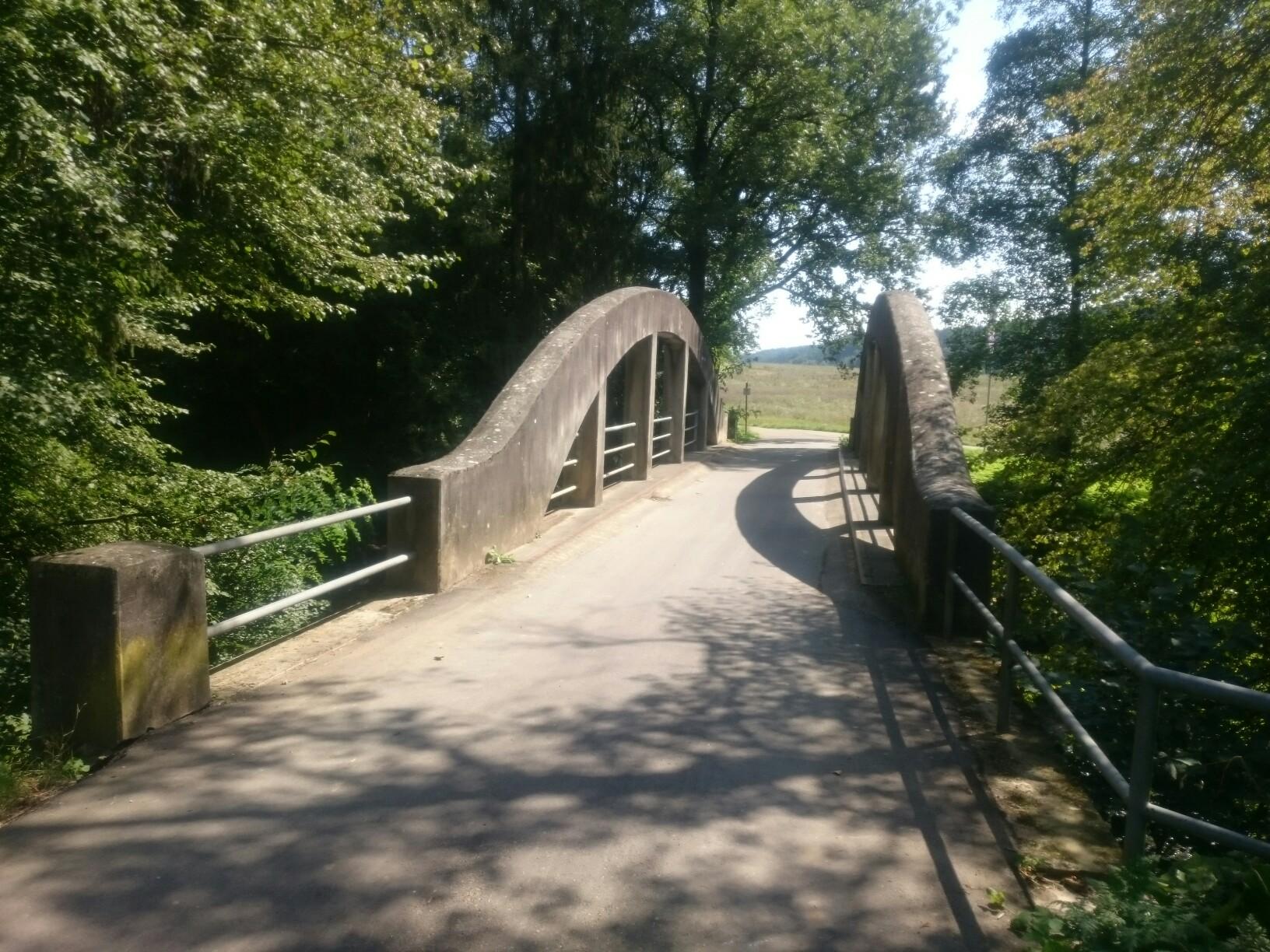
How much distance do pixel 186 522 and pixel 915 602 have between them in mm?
6085

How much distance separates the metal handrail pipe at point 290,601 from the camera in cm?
494

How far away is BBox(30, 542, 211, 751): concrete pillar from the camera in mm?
4297

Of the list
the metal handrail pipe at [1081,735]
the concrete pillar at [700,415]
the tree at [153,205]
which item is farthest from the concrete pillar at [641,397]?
the metal handrail pipe at [1081,735]

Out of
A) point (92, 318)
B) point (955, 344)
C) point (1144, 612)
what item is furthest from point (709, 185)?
point (1144, 612)

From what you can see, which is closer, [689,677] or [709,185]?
[689,677]

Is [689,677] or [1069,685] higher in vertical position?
[1069,685]

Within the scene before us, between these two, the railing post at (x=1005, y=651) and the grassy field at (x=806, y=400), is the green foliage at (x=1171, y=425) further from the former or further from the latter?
the grassy field at (x=806, y=400)

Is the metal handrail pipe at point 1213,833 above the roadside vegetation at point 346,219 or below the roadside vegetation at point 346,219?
below

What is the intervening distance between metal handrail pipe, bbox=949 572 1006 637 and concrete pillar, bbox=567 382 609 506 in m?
6.07

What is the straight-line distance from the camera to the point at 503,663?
595 centimetres

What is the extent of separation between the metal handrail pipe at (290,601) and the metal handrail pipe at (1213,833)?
3.76 meters

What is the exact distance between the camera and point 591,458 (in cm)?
1230

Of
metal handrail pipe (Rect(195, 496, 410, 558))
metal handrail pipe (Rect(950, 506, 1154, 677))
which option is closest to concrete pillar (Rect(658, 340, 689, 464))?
metal handrail pipe (Rect(195, 496, 410, 558))

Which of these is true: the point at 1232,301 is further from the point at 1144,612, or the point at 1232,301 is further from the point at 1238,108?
the point at 1144,612
